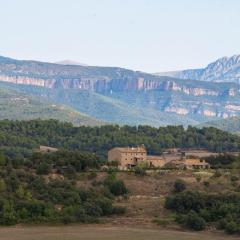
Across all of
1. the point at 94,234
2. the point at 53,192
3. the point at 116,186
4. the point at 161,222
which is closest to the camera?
the point at 94,234

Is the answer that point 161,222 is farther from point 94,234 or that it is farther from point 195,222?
point 94,234

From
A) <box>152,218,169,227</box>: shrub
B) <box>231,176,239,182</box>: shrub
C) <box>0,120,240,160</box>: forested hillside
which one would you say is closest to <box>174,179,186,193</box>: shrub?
<box>231,176,239,182</box>: shrub

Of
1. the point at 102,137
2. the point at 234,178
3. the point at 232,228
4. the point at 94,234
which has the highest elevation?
the point at 234,178

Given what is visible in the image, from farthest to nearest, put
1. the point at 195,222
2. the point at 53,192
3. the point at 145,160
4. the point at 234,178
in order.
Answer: the point at 145,160, the point at 234,178, the point at 53,192, the point at 195,222

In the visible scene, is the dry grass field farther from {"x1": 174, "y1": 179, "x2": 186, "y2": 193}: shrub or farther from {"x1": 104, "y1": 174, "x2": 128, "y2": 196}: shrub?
{"x1": 174, "y1": 179, "x2": 186, "y2": 193}: shrub

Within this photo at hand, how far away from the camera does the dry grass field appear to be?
66.5 meters

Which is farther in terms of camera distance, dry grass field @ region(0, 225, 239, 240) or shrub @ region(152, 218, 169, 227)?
shrub @ region(152, 218, 169, 227)

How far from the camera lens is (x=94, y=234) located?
6819 centimetres

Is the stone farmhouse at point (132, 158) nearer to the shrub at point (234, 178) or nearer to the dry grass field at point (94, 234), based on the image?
the shrub at point (234, 178)

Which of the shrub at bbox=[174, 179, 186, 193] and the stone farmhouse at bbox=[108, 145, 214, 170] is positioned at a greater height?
the shrub at bbox=[174, 179, 186, 193]

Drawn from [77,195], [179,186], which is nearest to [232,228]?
[179,186]

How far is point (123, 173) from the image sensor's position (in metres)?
89.9

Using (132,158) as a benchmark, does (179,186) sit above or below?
above

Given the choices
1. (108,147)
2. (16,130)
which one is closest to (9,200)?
(108,147)
